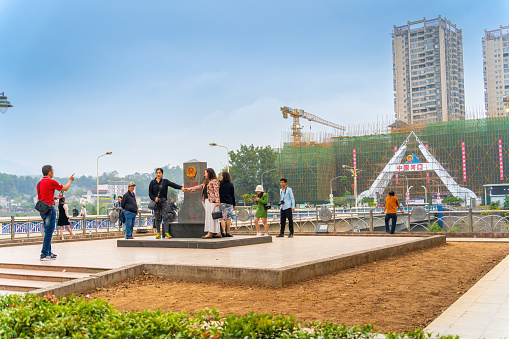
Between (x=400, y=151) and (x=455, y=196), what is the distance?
30.7 ft

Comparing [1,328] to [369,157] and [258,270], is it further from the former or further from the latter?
[369,157]

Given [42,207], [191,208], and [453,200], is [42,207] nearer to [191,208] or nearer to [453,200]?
[191,208]

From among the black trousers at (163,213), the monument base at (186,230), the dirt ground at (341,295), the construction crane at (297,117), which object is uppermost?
the construction crane at (297,117)

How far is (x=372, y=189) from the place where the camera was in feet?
227

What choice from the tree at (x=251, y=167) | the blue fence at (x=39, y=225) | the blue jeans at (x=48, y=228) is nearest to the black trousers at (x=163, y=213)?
the blue jeans at (x=48, y=228)

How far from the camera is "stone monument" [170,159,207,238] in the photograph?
1305 centimetres

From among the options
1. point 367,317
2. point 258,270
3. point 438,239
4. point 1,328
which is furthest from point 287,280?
point 438,239

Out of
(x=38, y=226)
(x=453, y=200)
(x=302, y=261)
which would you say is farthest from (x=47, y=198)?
(x=453, y=200)

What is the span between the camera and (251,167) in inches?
3501

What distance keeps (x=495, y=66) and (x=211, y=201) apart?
156 m

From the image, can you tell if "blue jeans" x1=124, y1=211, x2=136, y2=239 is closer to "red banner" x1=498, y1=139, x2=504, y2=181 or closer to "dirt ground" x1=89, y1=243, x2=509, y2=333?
"dirt ground" x1=89, y1=243, x2=509, y2=333

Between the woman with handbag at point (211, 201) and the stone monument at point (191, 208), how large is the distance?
0.54m

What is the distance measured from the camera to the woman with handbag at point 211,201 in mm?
12180

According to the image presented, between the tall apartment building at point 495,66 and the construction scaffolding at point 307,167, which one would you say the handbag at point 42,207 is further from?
the tall apartment building at point 495,66
